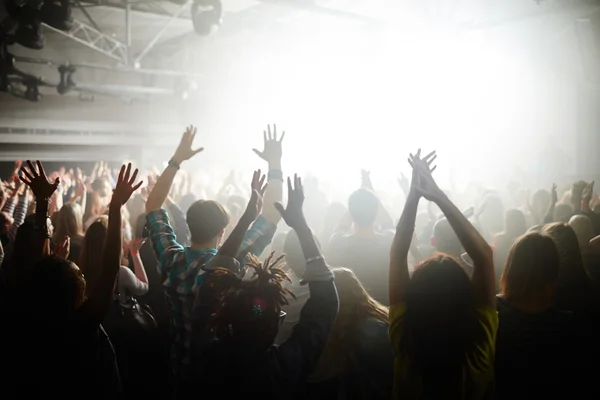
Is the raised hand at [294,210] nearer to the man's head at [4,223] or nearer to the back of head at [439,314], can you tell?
the back of head at [439,314]

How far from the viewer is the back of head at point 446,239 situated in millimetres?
2475

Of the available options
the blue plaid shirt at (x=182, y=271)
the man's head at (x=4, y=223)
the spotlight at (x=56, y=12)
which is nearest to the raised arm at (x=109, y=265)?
the blue plaid shirt at (x=182, y=271)

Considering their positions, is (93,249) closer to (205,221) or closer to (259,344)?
(205,221)

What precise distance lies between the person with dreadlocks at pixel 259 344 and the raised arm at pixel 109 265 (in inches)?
19.0

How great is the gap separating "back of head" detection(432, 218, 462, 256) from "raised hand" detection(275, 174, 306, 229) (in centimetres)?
115

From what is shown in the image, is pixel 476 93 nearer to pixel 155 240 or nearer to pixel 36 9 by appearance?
pixel 36 9

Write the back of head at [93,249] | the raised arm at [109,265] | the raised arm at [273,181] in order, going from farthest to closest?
1. the back of head at [93,249]
2. the raised arm at [273,181]
3. the raised arm at [109,265]

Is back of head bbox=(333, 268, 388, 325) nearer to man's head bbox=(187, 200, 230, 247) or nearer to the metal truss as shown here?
man's head bbox=(187, 200, 230, 247)

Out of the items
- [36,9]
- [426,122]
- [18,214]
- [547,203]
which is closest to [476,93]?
[426,122]

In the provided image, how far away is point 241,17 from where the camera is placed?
10547 mm

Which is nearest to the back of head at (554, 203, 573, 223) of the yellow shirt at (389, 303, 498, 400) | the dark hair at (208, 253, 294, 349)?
the yellow shirt at (389, 303, 498, 400)

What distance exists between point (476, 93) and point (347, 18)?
298 cm

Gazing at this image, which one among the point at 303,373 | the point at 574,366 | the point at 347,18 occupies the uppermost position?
the point at 347,18

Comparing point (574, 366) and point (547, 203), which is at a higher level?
point (547, 203)
